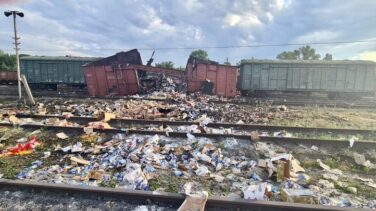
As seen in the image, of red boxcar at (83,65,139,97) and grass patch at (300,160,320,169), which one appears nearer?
grass patch at (300,160,320,169)

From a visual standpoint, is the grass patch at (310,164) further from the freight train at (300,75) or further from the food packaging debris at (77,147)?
the freight train at (300,75)

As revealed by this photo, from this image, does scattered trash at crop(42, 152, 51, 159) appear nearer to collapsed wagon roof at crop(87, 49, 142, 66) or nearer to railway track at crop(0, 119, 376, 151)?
railway track at crop(0, 119, 376, 151)

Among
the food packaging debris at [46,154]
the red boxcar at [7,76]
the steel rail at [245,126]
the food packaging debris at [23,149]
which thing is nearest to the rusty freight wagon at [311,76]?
the steel rail at [245,126]

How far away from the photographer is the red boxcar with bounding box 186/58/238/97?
18.3 metres

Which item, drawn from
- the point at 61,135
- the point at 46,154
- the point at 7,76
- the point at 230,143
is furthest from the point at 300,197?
the point at 7,76

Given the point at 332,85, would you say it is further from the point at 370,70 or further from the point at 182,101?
the point at 182,101

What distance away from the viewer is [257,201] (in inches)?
130

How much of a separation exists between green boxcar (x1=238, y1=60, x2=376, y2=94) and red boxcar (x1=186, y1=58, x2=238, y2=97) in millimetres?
2159

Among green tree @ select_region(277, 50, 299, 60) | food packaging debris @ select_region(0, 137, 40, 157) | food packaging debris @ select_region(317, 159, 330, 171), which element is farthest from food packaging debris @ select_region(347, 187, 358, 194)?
green tree @ select_region(277, 50, 299, 60)

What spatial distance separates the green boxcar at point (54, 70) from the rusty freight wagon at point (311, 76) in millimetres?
15196

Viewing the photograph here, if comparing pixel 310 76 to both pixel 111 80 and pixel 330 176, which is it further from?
pixel 330 176

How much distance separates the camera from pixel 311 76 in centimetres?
1986

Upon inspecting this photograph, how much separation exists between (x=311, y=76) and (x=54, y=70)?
2285cm

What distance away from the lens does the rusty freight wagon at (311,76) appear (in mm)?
19641
